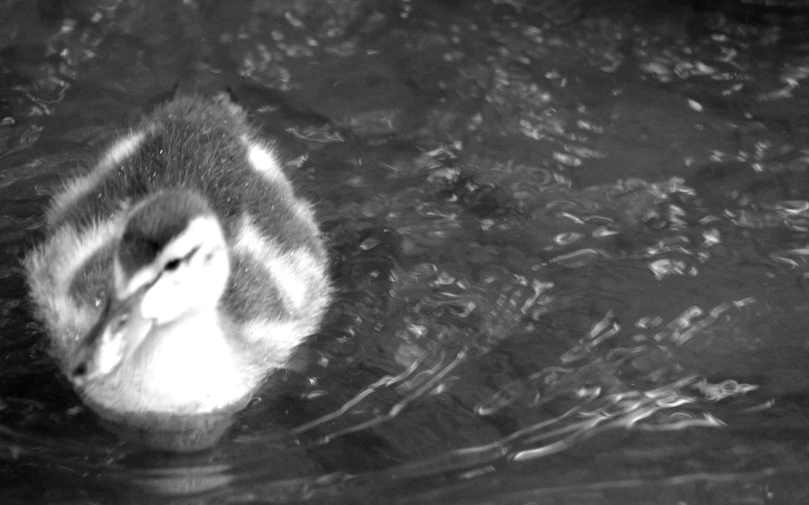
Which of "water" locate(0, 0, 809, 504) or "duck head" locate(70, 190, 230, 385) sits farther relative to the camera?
"water" locate(0, 0, 809, 504)

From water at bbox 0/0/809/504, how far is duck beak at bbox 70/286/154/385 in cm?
22

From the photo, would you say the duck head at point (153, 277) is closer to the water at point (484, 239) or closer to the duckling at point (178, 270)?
the duckling at point (178, 270)

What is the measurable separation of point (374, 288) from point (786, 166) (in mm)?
1399

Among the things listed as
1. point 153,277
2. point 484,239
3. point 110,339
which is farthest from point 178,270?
point 484,239

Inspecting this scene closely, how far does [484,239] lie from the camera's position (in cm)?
287

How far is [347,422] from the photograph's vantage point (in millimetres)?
2307

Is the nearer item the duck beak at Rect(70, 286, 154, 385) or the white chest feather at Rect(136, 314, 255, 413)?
the duck beak at Rect(70, 286, 154, 385)

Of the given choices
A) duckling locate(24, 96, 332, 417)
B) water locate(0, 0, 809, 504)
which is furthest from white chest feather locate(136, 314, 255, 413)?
water locate(0, 0, 809, 504)

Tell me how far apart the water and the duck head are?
24 cm

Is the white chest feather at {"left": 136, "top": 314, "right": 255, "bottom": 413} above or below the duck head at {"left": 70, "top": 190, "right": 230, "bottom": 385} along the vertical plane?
below

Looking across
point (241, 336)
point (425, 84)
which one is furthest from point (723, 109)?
point (241, 336)

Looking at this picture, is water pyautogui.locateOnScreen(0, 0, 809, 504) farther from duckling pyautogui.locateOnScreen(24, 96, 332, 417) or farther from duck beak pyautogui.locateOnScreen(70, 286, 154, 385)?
duck beak pyautogui.locateOnScreen(70, 286, 154, 385)

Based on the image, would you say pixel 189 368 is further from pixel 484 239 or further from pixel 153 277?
pixel 484 239

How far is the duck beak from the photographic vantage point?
2.08 meters
